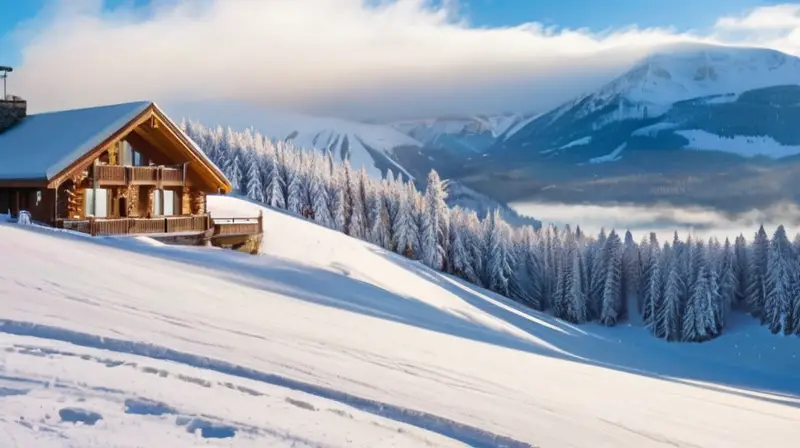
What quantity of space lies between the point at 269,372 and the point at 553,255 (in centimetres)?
7644

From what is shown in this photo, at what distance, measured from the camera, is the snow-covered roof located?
2964cm

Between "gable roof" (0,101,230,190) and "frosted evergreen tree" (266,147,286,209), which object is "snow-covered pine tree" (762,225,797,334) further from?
"gable roof" (0,101,230,190)

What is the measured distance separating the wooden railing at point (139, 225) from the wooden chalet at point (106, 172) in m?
0.04

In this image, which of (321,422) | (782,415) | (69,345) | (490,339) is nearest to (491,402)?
(321,422)

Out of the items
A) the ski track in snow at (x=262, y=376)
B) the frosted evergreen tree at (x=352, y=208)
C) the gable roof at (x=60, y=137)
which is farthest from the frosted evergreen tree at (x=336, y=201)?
the ski track in snow at (x=262, y=376)

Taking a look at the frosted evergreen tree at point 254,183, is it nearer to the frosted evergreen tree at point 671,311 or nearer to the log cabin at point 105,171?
the log cabin at point 105,171

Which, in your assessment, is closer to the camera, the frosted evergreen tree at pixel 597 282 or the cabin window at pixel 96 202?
the cabin window at pixel 96 202

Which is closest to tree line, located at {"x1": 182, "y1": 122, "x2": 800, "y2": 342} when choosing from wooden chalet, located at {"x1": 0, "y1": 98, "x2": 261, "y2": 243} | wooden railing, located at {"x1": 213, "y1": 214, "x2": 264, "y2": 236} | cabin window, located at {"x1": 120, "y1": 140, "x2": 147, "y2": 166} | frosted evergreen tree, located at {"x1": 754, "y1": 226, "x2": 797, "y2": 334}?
frosted evergreen tree, located at {"x1": 754, "y1": 226, "x2": 797, "y2": 334}

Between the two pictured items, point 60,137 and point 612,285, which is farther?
point 612,285

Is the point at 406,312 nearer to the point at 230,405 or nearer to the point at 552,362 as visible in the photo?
the point at 552,362

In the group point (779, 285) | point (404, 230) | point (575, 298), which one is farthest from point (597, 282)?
point (404, 230)

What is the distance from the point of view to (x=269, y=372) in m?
11.1

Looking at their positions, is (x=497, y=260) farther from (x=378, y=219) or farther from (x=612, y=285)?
(x=378, y=219)

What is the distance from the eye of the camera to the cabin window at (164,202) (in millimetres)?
35531
